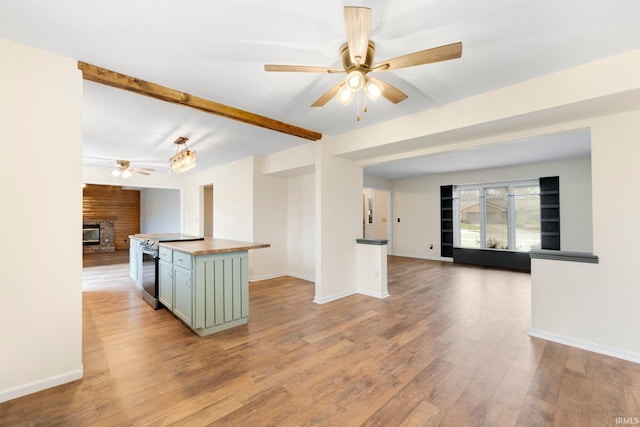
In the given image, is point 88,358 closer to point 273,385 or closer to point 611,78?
point 273,385

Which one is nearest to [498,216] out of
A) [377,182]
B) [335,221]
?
[377,182]

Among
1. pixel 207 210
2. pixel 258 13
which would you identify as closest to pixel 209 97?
pixel 258 13

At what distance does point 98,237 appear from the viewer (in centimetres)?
959

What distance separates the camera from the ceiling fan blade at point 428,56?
152 cm

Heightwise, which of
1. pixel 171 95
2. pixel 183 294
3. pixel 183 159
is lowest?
pixel 183 294

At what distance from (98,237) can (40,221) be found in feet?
31.6

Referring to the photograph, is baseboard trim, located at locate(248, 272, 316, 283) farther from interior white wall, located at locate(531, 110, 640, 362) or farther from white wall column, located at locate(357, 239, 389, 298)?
interior white wall, located at locate(531, 110, 640, 362)

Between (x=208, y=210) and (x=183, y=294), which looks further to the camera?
(x=208, y=210)

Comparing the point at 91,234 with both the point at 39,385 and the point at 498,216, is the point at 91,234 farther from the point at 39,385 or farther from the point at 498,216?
the point at 498,216

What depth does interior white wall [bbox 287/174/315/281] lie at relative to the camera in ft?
17.4

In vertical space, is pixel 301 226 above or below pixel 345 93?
below

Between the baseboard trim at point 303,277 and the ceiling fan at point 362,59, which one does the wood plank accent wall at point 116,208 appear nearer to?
the baseboard trim at point 303,277

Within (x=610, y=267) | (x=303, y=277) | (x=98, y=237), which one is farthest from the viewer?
(x=98, y=237)

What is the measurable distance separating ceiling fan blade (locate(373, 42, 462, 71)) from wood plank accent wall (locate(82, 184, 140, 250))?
448 inches
